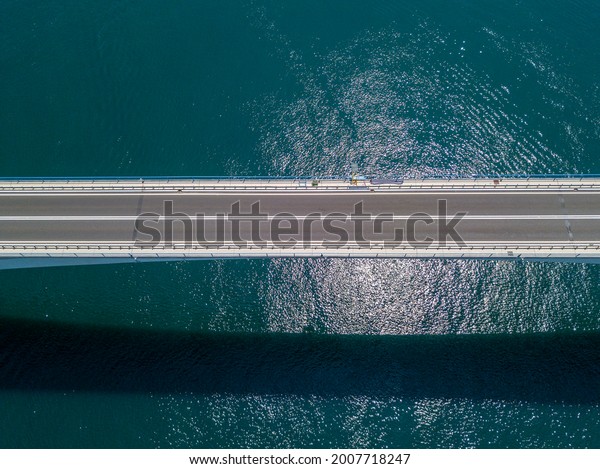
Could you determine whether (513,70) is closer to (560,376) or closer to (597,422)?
(560,376)

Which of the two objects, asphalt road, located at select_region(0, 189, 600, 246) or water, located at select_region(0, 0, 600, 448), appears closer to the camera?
asphalt road, located at select_region(0, 189, 600, 246)

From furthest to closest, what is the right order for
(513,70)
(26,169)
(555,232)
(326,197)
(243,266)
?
(513,70) → (26,169) → (243,266) → (326,197) → (555,232)

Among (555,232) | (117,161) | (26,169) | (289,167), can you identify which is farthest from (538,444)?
(26,169)

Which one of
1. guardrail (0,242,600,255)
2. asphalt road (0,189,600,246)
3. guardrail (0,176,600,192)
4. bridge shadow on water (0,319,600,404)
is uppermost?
guardrail (0,176,600,192)

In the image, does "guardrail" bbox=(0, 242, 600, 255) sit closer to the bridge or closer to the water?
the bridge

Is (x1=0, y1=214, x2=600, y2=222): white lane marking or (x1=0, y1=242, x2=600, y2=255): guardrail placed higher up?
(x1=0, y1=214, x2=600, y2=222): white lane marking

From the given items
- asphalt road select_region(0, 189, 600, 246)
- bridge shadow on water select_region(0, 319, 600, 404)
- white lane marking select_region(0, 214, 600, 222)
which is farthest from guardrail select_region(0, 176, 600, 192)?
bridge shadow on water select_region(0, 319, 600, 404)
